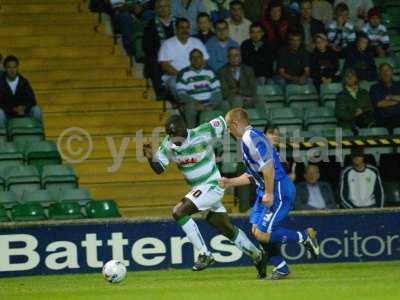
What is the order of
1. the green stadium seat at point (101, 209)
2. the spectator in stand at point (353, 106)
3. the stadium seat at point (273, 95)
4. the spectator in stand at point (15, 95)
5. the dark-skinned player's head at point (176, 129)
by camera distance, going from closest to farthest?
the dark-skinned player's head at point (176, 129) < the green stadium seat at point (101, 209) < the spectator in stand at point (15, 95) < the spectator in stand at point (353, 106) < the stadium seat at point (273, 95)

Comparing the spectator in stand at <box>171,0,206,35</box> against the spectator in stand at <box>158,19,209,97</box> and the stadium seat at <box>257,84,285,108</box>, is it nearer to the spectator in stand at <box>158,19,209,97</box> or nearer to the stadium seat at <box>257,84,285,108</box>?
the spectator in stand at <box>158,19,209,97</box>

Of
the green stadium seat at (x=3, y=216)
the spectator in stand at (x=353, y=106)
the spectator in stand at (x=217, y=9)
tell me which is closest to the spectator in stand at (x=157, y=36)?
the spectator in stand at (x=217, y=9)

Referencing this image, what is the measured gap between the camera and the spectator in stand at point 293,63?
19859mm

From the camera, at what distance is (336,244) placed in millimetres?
16250

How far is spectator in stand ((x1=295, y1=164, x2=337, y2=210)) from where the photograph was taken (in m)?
17.7

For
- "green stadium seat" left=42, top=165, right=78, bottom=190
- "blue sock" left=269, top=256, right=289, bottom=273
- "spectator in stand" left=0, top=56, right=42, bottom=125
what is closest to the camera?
"blue sock" left=269, top=256, right=289, bottom=273

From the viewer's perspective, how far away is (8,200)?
17125mm

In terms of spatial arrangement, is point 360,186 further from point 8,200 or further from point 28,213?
point 8,200

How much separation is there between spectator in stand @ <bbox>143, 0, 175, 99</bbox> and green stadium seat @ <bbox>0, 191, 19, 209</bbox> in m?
3.28

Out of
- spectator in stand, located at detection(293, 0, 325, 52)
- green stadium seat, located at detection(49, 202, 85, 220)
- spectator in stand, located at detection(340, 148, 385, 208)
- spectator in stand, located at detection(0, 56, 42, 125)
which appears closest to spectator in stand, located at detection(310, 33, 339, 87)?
spectator in stand, located at detection(293, 0, 325, 52)

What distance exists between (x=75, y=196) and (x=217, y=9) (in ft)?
16.3

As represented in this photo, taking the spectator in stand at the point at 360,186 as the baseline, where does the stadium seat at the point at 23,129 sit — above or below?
above

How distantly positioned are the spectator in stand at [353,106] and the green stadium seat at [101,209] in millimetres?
3993

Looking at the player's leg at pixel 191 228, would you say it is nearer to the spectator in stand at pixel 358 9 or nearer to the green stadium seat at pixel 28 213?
the green stadium seat at pixel 28 213
